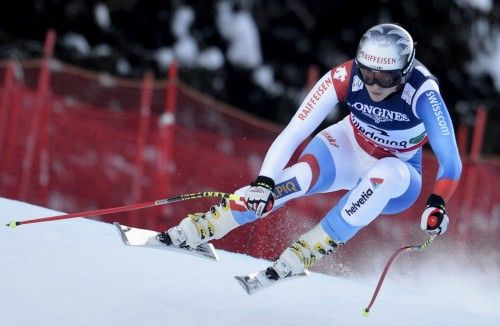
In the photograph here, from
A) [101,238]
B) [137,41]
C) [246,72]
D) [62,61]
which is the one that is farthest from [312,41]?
[101,238]

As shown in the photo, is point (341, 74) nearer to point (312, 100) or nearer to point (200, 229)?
point (312, 100)

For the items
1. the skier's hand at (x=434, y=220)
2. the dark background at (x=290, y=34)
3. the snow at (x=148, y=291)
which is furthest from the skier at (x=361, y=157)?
the dark background at (x=290, y=34)

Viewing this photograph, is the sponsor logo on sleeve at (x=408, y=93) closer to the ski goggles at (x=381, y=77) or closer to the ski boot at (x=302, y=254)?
the ski goggles at (x=381, y=77)

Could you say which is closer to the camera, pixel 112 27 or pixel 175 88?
pixel 175 88

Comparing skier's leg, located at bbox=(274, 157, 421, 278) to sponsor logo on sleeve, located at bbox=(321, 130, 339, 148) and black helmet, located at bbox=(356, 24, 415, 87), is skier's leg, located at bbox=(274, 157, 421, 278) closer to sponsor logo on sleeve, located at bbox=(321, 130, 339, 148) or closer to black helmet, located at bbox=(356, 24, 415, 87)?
sponsor logo on sleeve, located at bbox=(321, 130, 339, 148)

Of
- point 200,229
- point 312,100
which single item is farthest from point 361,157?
point 200,229

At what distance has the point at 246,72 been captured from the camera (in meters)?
21.6

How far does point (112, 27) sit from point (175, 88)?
1155 cm

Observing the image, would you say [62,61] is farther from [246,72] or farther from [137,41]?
[246,72]

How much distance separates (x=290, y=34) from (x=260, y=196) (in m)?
15.9

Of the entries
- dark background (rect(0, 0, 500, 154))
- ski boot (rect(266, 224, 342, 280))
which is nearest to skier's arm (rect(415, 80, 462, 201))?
ski boot (rect(266, 224, 342, 280))

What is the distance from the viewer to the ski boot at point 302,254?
636 cm

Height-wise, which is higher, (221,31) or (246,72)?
(221,31)

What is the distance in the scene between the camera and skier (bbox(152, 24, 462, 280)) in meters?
6.14
